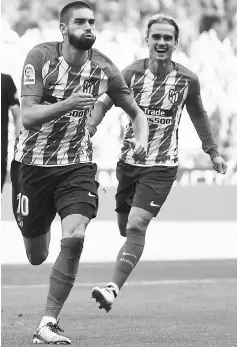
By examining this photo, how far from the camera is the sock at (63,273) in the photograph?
6.32 metres

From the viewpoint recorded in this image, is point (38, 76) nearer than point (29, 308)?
Yes

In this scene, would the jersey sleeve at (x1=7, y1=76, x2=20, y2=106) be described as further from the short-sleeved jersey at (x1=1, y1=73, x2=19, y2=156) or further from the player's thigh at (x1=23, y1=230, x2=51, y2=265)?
the player's thigh at (x1=23, y1=230, x2=51, y2=265)

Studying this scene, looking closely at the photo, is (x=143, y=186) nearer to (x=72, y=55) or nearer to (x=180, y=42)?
(x=72, y=55)

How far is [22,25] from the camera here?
18.0m

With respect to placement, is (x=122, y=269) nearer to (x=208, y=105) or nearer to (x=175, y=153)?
(x=175, y=153)

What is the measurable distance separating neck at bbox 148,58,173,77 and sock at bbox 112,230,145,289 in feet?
4.70

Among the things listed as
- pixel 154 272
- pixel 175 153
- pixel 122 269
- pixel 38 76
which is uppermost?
pixel 38 76

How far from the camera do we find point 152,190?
8344 millimetres

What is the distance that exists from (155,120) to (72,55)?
2.03 metres

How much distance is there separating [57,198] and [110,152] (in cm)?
1119

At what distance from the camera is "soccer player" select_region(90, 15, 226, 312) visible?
8312mm

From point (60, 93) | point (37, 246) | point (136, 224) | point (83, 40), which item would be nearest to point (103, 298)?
point (37, 246)

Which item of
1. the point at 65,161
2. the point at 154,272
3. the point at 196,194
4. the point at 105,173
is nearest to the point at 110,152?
the point at 105,173

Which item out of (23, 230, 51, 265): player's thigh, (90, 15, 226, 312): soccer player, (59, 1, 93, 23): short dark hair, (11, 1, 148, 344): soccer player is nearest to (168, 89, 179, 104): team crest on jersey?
(90, 15, 226, 312): soccer player
